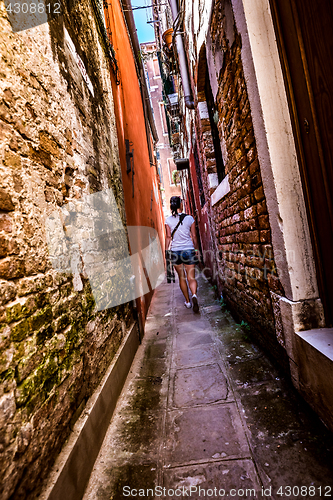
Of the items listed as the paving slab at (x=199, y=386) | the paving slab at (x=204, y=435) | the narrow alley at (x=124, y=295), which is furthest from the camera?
the paving slab at (x=199, y=386)

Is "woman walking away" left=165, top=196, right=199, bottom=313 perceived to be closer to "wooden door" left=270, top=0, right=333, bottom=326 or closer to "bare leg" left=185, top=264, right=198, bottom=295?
"bare leg" left=185, top=264, right=198, bottom=295

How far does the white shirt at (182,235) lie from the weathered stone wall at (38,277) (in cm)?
230

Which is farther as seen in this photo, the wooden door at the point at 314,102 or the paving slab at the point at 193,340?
the paving slab at the point at 193,340

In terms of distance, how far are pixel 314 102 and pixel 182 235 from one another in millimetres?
2869

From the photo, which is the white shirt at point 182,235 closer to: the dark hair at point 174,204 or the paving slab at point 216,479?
the dark hair at point 174,204

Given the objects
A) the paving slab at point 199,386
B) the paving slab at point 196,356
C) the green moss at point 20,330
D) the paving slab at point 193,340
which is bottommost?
the paving slab at point 199,386

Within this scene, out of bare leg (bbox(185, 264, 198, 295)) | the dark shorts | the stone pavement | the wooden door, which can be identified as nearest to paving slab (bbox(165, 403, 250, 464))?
the stone pavement

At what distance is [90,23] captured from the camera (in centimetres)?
268

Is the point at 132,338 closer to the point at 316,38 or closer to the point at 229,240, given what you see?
the point at 229,240

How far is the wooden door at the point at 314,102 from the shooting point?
4.46 feet

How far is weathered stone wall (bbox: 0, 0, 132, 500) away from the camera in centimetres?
93

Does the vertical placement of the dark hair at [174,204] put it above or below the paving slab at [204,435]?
above

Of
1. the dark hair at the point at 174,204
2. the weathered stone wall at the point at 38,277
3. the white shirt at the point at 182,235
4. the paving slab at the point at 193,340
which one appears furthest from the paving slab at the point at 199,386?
the dark hair at the point at 174,204

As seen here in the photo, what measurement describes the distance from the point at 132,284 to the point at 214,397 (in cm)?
171
